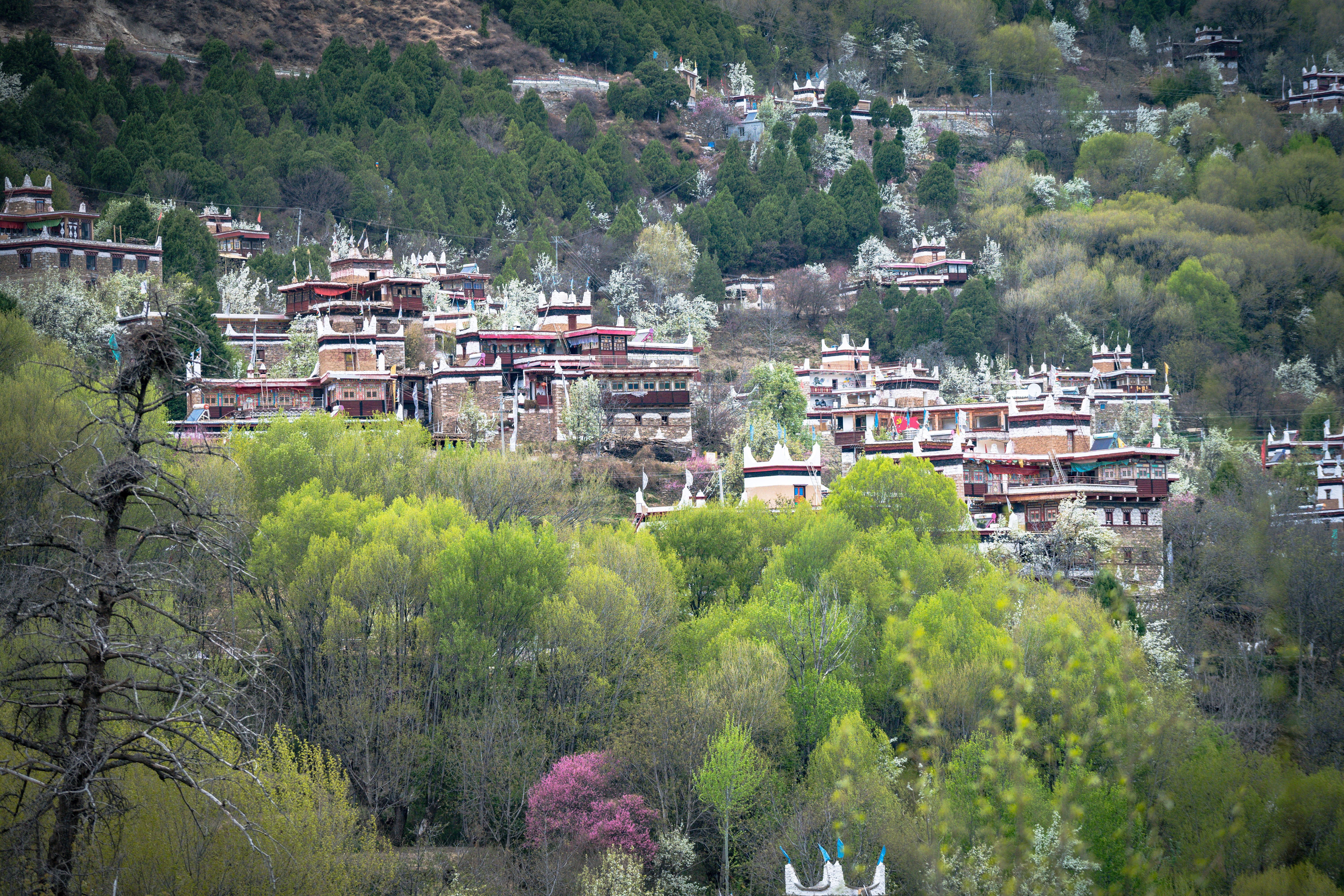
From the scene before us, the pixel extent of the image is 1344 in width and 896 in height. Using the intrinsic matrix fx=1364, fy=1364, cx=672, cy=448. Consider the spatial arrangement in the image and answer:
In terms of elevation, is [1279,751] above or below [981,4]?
below

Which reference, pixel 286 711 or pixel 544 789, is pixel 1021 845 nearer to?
pixel 544 789

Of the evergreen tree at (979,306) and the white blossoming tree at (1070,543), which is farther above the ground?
the evergreen tree at (979,306)

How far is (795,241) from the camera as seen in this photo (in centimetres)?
10412

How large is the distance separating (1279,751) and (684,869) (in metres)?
17.3

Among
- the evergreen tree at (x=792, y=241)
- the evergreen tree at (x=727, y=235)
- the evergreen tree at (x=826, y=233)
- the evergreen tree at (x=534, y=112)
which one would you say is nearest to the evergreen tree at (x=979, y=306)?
the evergreen tree at (x=826, y=233)

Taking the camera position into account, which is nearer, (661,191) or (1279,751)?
(1279,751)

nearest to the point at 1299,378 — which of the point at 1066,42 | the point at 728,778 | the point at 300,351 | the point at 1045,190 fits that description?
the point at 1045,190

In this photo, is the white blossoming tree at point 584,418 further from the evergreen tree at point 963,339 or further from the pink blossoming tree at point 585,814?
the evergreen tree at point 963,339

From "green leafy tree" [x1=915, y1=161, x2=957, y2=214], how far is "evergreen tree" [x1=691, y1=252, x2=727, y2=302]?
2602 cm

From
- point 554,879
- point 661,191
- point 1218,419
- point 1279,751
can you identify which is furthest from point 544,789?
point 661,191

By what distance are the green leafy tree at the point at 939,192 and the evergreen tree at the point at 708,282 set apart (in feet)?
85.4

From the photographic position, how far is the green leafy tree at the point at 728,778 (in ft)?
105

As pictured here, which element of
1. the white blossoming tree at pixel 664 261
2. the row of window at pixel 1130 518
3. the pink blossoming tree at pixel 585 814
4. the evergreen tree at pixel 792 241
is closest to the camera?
the pink blossoming tree at pixel 585 814

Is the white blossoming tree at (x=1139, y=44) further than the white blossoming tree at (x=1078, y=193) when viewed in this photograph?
Yes
